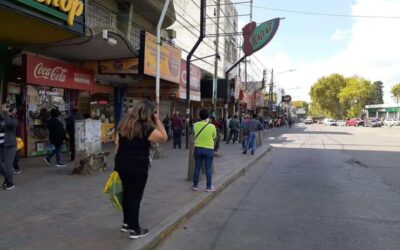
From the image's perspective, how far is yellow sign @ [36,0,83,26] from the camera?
31.4ft

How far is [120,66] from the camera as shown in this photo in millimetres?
15828

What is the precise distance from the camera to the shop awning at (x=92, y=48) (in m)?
12.2

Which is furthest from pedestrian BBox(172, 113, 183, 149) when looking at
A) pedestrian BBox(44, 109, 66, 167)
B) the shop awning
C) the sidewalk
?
pedestrian BBox(44, 109, 66, 167)

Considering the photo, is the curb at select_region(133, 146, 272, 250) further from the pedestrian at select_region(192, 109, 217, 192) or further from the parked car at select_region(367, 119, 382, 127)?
the parked car at select_region(367, 119, 382, 127)

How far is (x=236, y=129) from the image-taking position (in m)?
24.2

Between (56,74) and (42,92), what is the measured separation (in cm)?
78

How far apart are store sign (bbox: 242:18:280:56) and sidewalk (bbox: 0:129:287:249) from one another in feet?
41.9

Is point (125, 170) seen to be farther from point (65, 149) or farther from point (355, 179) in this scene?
point (65, 149)

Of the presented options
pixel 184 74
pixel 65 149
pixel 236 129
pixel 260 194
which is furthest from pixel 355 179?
pixel 236 129

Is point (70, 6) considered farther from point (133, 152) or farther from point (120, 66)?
point (133, 152)

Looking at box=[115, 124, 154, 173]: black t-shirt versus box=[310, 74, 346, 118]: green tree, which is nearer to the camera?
box=[115, 124, 154, 173]: black t-shirt

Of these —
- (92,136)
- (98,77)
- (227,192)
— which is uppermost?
(98,77)

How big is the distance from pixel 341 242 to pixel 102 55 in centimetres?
1148

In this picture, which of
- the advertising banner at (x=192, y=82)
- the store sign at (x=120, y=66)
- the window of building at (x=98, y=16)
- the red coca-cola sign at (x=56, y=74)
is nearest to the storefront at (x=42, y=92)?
the red coca-cola sign at (x=56, y=74)
